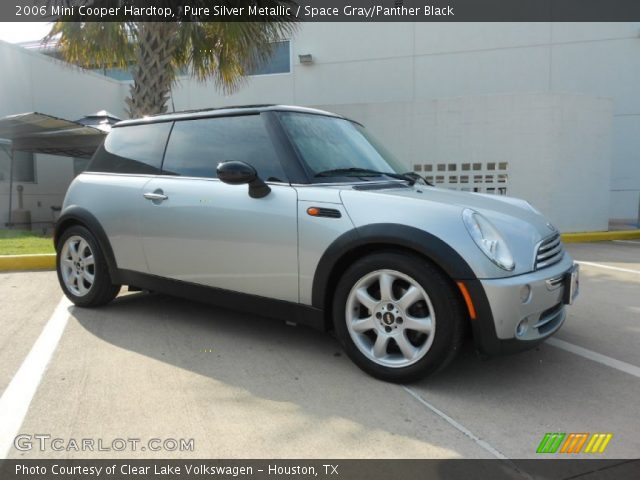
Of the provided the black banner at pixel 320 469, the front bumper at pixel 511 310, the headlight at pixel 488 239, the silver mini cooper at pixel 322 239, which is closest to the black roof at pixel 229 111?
the silver mini cooper at pixel 322 239

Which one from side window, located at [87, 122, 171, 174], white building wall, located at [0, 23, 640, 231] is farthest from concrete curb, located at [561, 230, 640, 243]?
side window, located at [87, 122, 171, 174]

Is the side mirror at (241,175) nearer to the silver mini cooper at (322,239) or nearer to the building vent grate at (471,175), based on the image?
the silver mini cooper at (322,239)

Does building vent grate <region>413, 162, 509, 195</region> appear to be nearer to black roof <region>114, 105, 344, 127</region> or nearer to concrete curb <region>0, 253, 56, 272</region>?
black roof <region>114, 105, 344, 127</region>

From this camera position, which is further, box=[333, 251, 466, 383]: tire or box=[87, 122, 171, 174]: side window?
box=[87, 122, 171, 174]: side window

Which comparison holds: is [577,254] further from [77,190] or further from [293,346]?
[77,190]

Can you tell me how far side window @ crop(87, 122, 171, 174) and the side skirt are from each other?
34.9 inches

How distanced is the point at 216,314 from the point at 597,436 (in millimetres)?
3005

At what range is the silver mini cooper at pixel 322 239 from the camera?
2.76 m

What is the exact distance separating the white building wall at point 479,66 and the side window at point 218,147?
33.1 feet

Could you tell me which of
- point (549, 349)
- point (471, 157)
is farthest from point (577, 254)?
point (549, 349)

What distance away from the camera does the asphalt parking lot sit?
2383 millimetres

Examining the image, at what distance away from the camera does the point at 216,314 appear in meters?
4.39

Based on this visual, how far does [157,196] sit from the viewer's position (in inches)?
150

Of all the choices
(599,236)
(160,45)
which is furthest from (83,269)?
(599,236)
